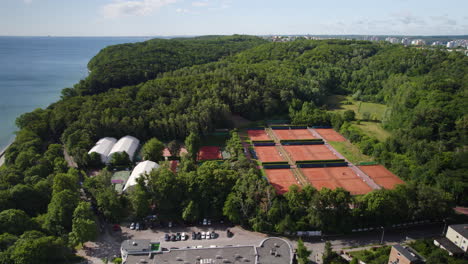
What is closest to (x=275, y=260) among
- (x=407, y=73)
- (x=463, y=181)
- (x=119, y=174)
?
(x=119, y=174)

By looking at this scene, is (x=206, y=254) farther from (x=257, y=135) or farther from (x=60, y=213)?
(x=257, y=135)

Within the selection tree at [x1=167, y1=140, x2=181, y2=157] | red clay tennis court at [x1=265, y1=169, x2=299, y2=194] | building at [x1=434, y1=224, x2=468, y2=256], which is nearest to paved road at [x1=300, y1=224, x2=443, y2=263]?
building at [x1=434, y1=224, x2=468, y2=256]

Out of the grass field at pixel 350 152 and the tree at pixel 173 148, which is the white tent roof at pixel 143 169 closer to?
the tree at pixel 173 148

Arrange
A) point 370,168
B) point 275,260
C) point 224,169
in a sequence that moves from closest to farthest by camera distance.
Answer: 1. point 275,260
2. point 224,169
3. point 370,168

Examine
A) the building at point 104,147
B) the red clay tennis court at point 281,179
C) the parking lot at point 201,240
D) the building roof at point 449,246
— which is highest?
the building at point 104,147

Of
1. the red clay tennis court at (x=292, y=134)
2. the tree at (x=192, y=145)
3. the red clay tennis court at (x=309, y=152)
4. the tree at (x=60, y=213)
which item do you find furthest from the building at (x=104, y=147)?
the red clay tennis court at (x=292, y=134)

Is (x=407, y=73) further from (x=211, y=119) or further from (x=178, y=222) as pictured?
(x=178, y=222)
